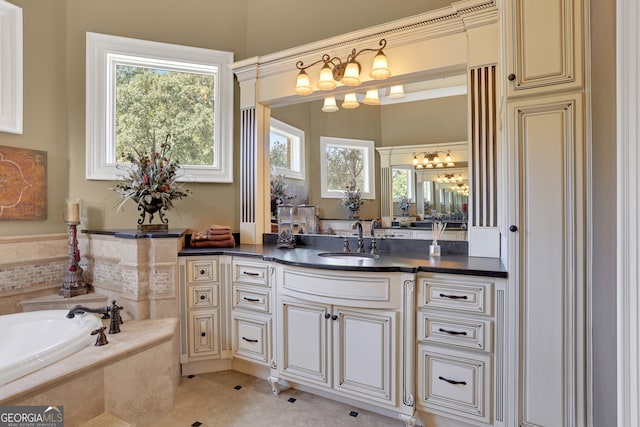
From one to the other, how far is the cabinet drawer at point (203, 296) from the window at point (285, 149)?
1.17m

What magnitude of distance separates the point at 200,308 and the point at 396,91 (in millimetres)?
2184

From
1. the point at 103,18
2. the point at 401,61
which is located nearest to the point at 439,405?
the point at 401,61

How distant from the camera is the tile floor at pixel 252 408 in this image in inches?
80.3

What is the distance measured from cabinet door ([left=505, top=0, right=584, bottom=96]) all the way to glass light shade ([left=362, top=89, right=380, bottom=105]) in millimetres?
1091

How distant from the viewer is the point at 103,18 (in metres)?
2.81

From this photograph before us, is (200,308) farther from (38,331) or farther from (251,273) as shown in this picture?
(38,331)

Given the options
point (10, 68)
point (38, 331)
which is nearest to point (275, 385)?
point (38, 331)

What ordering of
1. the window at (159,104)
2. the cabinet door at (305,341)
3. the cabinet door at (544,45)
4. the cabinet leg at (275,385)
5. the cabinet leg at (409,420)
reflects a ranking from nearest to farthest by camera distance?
the cabinet door at (544,45) → the cabinet leg at (409,420) → the cabinet door at (305,341) → the cabinet leg at (275,385) → the window at (159,104)

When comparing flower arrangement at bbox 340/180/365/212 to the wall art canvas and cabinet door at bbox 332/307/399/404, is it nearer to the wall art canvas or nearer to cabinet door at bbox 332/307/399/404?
cabinet door at bbox 332/307/399/404

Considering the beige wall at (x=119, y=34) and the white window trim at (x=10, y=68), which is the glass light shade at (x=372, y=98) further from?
the white window trim at (x=10, y=68)

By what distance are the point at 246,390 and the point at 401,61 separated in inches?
100

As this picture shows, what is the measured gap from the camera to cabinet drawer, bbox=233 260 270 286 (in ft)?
8.04

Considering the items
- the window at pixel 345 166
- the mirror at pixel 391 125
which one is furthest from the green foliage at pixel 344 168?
the mirror at pixel 391 125

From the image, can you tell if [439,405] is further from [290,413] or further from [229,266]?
[229,266]
